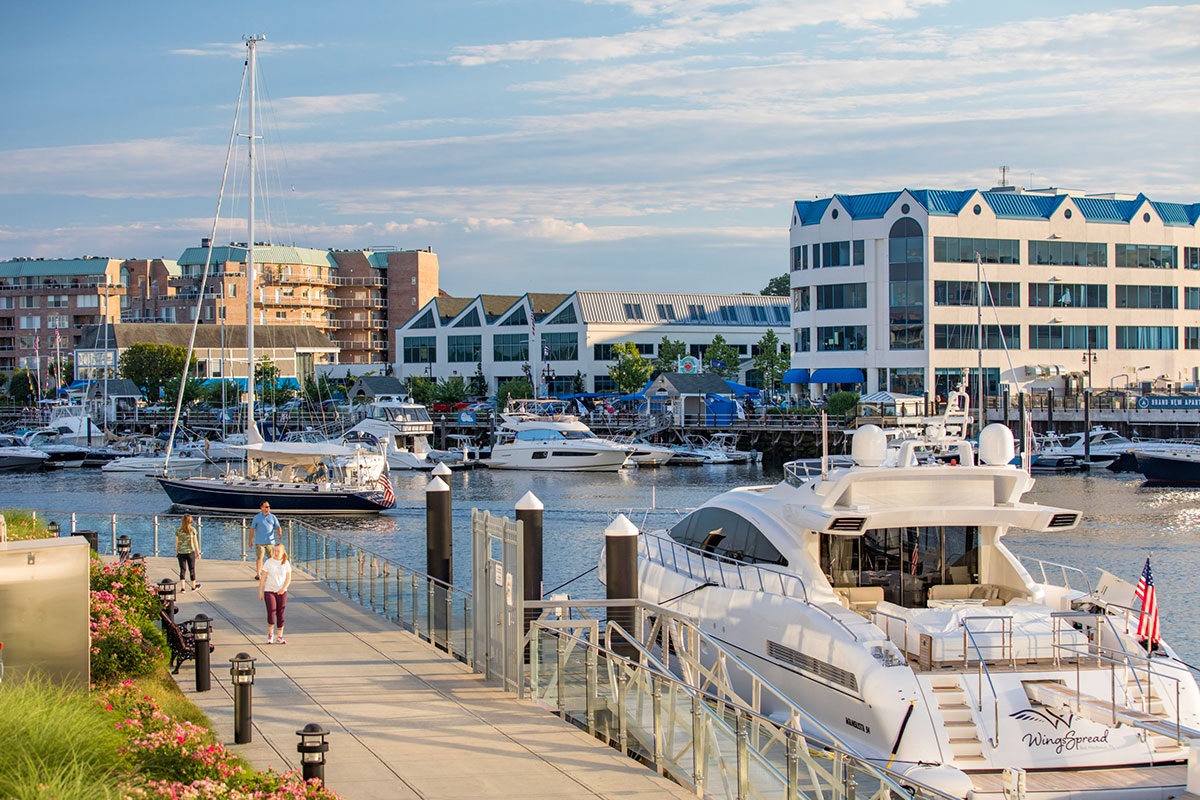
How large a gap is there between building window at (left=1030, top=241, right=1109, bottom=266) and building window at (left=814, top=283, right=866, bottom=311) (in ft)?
40.4

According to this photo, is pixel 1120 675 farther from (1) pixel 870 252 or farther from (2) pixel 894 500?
(1) pixel 870 252

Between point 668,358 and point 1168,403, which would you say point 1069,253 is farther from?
point 668,358

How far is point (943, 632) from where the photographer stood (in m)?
15.9

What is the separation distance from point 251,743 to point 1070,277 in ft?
279

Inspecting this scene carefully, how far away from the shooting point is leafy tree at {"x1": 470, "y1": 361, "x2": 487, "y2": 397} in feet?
392

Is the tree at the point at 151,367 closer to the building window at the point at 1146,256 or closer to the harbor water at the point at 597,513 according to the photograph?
the harbor water at the point at 597,513

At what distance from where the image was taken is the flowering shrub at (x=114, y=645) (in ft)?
49.6

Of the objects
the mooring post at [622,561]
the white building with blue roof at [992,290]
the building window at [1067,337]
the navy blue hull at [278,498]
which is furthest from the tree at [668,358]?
the mooring post at [622,561]

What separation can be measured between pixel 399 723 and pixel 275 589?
17.1 feet

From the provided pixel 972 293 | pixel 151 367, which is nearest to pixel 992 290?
pixel 972 293

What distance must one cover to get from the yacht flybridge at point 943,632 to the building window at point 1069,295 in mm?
71237

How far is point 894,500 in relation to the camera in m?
18.2

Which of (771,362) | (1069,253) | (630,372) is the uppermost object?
(1069,253)

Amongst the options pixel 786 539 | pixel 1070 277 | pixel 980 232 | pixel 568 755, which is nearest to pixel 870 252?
pixel 980 232
